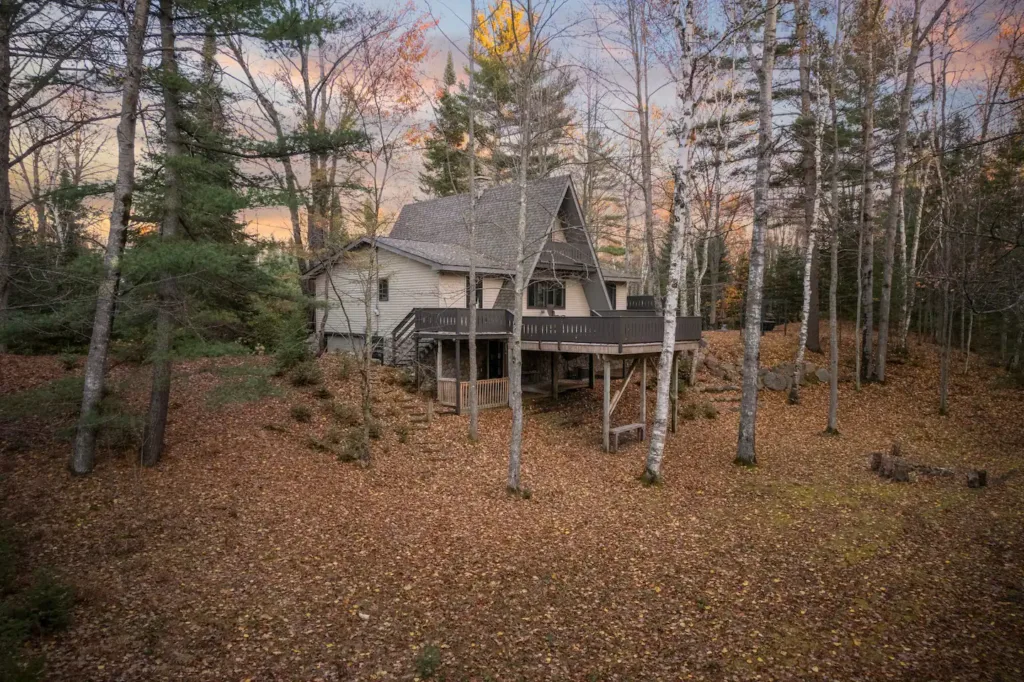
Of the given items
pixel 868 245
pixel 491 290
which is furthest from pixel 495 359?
pixel 868 245

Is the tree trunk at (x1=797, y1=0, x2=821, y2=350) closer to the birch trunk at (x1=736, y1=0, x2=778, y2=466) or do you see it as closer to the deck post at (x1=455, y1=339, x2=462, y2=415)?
the birch trunk at (x1=736, y1=0, x2=778, y2=466)

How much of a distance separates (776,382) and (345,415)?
16589 mm

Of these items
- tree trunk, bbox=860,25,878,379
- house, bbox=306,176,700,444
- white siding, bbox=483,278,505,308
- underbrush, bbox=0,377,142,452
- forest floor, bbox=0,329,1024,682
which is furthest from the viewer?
white siding, bbox=483,278,505,308

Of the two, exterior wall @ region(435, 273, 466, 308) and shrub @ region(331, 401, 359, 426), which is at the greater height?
exterior wall @ region(435, 273, 466, 308)

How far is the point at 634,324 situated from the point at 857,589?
8.86m

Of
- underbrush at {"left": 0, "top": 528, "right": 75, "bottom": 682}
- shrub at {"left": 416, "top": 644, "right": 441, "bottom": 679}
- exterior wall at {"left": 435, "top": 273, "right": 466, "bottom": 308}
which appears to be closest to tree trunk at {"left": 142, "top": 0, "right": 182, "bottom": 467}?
underbrush at {"left": 0, "top": 528, "right": 75, "bottom": 682}

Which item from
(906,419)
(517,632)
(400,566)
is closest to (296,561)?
(400,566)

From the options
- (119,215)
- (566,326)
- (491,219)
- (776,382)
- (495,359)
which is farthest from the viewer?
(491,219)

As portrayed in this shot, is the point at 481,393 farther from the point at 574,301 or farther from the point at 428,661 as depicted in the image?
the point at 428,661

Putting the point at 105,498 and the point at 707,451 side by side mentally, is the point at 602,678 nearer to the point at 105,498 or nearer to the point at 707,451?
the point at 105,498

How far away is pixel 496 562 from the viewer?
28.5ft

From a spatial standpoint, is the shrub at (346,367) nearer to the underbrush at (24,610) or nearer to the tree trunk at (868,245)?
the underbrush at (24,610)

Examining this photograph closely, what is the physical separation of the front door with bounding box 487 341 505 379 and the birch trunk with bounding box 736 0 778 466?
10.0 meters

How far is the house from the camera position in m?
17.1
